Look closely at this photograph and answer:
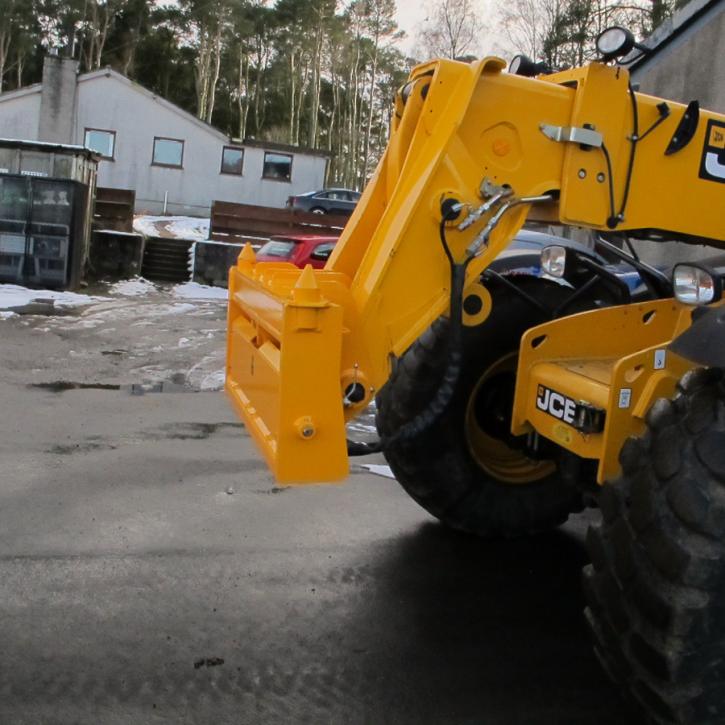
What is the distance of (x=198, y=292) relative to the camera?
1895cm

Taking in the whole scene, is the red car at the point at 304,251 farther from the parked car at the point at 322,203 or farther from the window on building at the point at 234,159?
the window on building at the point at 234,159

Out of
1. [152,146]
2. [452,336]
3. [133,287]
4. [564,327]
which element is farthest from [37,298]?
[152,146]

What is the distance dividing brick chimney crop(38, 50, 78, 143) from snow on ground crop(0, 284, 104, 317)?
20.6 metres

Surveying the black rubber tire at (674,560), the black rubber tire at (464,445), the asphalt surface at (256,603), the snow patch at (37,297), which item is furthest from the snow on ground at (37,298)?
the black rubber tire at (674,560)

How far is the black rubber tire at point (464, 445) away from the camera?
12.6 feet

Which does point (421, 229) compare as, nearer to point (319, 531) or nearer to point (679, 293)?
point (679, 293)

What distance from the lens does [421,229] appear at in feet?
9.36

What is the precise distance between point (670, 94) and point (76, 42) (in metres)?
47.5

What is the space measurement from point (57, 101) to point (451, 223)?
36105 mm

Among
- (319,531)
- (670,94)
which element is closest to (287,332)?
(319,531)

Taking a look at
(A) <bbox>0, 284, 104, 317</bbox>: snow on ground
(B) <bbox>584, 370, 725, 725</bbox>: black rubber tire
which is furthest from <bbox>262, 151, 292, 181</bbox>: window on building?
(B) <bbox>584, 370, 725, 725</bbox>: black rubber tire

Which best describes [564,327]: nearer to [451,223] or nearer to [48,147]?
[451,223]

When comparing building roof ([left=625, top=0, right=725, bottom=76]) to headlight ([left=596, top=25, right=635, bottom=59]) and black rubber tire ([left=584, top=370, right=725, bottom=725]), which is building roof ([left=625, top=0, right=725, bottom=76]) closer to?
headlight ([left=596, top=25, right=635, bottom=59])

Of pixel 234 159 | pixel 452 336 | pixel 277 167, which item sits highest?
pixel 234 159
